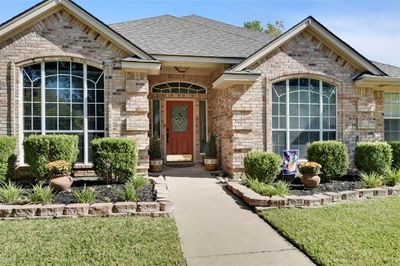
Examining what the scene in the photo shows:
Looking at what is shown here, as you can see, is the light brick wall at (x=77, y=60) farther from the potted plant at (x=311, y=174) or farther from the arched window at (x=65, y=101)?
the potted plant at (x=311, y=174)

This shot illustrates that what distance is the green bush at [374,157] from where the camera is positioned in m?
8.23

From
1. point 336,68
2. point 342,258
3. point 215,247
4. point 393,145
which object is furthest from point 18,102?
point 393,145

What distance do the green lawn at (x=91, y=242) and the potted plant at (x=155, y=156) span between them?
486 cm

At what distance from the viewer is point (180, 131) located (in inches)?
463

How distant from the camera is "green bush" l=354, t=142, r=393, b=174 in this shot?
823 centimetres

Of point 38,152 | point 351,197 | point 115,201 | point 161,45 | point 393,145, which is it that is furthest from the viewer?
point 161,45

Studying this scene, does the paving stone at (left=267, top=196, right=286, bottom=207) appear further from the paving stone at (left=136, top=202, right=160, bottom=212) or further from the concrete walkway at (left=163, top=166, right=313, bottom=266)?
the paving stone at (left=136, top=202, right=160, bottom=212)

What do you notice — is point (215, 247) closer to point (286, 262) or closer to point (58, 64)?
point (286, 262)

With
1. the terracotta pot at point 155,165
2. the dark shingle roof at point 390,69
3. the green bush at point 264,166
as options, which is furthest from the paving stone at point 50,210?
the dark shingle roof at point 390,69

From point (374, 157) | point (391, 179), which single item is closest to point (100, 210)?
point (391, 179)

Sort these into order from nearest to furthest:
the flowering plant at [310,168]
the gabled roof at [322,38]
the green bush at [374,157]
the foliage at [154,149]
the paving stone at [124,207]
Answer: the paving stone at [124,207], the flowering plant at [310,168], the green bush at [374,157], the gabled roof at [322,38], the foliage at [154,149]

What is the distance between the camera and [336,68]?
383 inches

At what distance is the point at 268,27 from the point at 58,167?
1315 inches

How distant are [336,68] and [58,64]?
8.70 meters
